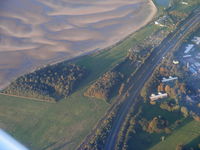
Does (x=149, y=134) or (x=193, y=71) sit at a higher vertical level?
(x=193, y=71)

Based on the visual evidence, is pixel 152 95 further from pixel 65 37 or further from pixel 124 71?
pixel 65 37

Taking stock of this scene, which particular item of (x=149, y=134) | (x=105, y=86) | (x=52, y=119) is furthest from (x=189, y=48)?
(x=52, y=119)

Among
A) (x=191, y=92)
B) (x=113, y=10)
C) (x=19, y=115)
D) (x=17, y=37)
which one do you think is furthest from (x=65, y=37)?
(x=191, y=92)

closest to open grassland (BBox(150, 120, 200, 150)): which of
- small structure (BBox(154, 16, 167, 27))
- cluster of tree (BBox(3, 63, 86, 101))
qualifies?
cluster of tree (BBox(3, 63, 86, 101))

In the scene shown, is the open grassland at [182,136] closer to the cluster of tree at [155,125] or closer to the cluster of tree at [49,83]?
the cluster of tree at [155,125]

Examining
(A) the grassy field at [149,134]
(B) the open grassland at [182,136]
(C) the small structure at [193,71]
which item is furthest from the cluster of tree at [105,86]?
(B) the open grassland at [182,136]

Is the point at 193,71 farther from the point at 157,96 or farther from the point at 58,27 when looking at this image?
the point at 58,27

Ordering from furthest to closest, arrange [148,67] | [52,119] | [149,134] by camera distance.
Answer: [148,67], [52,119], [149,134]
